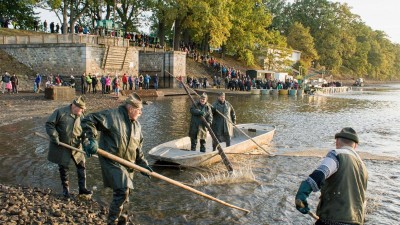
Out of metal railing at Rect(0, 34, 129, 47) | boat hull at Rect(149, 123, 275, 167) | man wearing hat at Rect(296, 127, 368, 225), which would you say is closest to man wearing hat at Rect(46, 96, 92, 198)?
boat hull at Rect(149, 123, 275, 167)

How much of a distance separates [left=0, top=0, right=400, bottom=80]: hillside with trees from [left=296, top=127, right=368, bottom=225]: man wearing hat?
39.2 m

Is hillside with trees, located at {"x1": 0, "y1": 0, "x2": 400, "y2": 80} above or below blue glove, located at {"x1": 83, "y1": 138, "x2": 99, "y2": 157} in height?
above

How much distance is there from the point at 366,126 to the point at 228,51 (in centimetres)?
4126

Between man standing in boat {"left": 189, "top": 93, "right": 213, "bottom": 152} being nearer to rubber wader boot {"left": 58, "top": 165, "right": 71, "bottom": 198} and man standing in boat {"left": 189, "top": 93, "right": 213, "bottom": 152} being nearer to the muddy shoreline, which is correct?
the muddy shoreline

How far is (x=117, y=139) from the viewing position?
Answer: 6.16 m

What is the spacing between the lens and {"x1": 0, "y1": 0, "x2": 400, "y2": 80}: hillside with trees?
157 feet

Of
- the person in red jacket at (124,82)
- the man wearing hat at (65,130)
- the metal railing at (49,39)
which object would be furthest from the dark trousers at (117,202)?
the person in red jacket at (124,82)

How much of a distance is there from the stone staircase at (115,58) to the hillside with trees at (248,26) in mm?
4348

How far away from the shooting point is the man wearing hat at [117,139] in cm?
610

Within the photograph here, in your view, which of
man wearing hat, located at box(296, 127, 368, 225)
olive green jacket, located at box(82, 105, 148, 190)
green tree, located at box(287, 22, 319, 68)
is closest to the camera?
man wearing hat, located at box(296, 127, 368, 225)

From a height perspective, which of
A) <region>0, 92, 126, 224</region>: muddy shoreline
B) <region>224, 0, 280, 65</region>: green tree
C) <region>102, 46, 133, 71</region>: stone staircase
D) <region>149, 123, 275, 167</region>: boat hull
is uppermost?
<region>224, 0, 280, 65</region>: green tree

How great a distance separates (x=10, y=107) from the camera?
23.8 metres

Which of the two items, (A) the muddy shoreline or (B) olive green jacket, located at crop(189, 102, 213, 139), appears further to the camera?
(B) olive green jacket, located at crop(189, 102, 213, 139)

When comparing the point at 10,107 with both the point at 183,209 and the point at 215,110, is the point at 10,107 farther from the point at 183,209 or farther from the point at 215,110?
the point at 183,209
